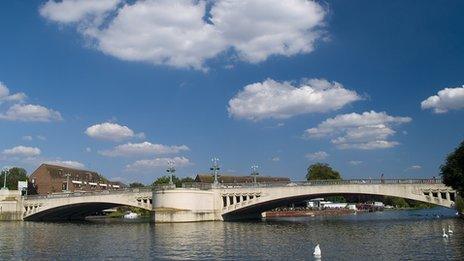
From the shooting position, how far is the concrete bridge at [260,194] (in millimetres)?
83688

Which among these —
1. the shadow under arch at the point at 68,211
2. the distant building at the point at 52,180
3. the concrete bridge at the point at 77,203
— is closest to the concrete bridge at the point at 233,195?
the concrete bridge at the point at 77,203

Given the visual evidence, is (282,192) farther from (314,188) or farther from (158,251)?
(158,251)

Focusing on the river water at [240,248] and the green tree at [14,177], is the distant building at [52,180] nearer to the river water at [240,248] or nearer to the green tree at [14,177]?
the green tree at [14,177]

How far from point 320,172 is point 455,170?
284 feet

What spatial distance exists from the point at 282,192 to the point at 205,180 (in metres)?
86.4

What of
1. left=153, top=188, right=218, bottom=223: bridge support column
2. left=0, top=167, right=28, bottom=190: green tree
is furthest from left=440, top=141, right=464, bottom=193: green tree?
left=0, top=167, right=28, bottom=190: green tree

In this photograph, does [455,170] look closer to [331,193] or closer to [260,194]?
[331,193]

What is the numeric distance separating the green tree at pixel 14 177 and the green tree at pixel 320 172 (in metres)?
85.3

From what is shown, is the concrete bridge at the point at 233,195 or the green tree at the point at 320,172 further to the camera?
the green tree at the point at 320,172

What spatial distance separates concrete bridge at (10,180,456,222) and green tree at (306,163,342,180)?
5306 cm

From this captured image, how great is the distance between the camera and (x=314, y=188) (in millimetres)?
88438

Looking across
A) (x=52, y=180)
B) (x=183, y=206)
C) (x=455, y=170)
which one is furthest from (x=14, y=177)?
(x=455, y=170)

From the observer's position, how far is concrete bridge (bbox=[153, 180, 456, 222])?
275 ft

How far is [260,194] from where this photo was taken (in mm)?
92125
